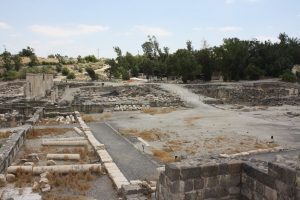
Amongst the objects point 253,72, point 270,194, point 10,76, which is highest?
point 253,72

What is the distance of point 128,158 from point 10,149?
4475 millimetres

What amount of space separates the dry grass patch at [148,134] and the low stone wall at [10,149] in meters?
5.73

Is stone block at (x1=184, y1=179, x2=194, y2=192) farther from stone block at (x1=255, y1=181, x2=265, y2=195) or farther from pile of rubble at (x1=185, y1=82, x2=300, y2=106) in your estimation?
pile of rubble at (x1=185, y1=82, x2=300, y2=106)

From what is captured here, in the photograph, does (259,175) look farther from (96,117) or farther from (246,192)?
(96,117)

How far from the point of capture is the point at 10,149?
14.4 meters

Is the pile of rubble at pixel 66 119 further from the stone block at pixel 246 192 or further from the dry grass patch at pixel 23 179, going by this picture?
the stone block at pixel 246 192

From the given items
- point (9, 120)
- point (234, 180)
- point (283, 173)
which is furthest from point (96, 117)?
point (283, 173)

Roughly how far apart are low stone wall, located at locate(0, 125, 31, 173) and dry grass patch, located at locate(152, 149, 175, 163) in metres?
5.63

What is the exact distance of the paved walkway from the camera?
13.0 m

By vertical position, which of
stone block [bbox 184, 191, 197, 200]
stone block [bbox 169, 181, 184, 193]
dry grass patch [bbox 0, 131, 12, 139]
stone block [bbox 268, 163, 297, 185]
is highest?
stone block [bbox 268, 163, 297, 185]

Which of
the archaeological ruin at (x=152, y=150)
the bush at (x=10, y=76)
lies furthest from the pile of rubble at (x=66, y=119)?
the bush at (x=10, y=76)

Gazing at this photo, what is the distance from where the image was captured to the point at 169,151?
56.2 ft

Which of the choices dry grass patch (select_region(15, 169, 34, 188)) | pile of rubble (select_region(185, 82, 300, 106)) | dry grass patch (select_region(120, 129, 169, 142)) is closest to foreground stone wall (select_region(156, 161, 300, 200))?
dry grass patch (select_region(15, 169, 34, 188))

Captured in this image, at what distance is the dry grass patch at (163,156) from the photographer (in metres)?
15.1
